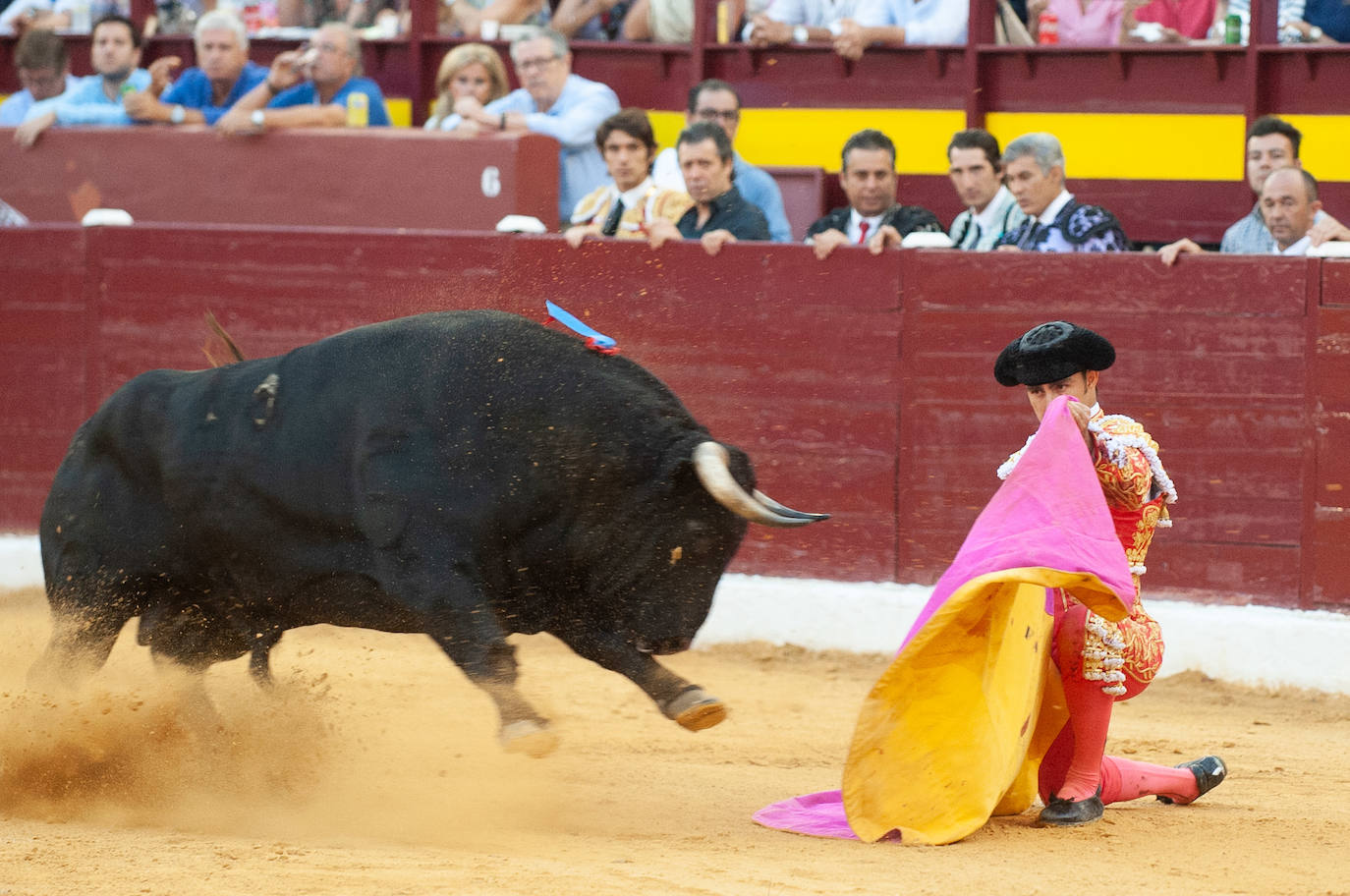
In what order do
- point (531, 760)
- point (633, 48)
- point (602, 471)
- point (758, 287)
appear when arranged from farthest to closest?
point (633, 48), point (758, 287), point (531, 760), point (602, 471)

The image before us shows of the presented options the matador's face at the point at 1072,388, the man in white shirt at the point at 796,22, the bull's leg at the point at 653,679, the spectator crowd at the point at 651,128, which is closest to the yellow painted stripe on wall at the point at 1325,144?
the spectator crowd at the point at 651,128

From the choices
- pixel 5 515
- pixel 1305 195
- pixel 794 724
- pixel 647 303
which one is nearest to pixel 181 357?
pixel 5 515

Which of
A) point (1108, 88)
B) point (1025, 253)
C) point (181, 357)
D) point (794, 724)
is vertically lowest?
point (794, 724)

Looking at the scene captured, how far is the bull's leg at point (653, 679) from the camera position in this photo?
12.0 feet

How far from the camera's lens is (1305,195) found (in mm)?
5664

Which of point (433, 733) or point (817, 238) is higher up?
point (817, 238)

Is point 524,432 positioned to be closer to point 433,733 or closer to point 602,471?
point 602,471

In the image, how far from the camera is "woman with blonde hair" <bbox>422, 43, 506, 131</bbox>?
7.25 m

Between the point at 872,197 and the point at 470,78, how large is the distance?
6.35ft

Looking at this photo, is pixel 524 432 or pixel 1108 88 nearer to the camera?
pixel 524 432

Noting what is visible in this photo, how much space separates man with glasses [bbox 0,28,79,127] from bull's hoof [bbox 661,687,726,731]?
5258 millimetres

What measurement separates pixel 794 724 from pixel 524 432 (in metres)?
1.68

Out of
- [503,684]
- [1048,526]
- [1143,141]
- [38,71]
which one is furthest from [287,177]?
[1048,526]

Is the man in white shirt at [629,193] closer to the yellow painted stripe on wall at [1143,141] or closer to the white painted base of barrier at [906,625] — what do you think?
the white painted base of barrier at [906,625]
